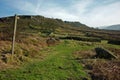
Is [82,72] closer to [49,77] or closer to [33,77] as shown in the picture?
[49,77]

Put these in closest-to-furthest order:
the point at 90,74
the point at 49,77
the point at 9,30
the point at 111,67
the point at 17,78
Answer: the point at 17,78 → the point at 49,77 → the point at 90,74 → the point at 111,67 → the point at 9,30

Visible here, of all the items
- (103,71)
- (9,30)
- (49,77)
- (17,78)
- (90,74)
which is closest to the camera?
(17,78)

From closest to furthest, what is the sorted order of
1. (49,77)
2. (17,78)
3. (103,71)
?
1. (17,78)
2. (49,77)
3. (103,71)

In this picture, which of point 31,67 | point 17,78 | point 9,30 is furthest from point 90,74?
point 9,30

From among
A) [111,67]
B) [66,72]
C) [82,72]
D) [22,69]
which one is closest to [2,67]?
[22,69]

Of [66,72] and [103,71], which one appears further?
[103,71]

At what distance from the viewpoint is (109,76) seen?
18.0 metres

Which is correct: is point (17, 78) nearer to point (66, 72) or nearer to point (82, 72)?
point (66, 72)

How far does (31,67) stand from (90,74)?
5.60 metres

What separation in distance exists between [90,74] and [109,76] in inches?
68.2

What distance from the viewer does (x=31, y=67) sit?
61.0ft

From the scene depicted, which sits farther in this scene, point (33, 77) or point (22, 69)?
point (22, 69)

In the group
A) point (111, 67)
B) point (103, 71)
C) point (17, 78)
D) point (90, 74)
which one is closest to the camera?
point (17, 78)

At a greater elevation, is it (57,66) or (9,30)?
(9,30)
